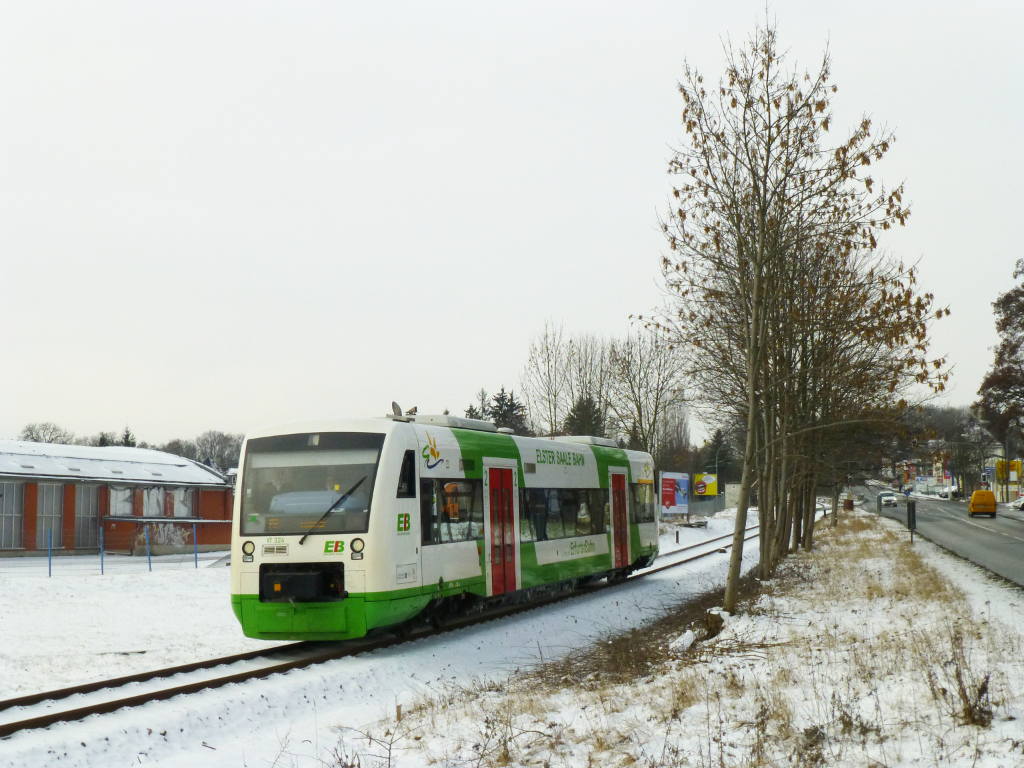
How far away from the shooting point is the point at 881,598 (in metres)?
16.3

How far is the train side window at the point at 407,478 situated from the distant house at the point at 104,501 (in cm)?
2424

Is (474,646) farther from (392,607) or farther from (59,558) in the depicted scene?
(59,558)

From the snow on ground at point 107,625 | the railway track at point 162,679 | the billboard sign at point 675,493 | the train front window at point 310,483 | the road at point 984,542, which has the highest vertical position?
the train front window at point 310,483

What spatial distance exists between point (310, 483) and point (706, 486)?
59979 mm

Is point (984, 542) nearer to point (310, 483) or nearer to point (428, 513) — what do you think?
point (428, 513)

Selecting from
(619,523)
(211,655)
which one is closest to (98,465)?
(619,523)

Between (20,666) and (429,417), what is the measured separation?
6.42 m

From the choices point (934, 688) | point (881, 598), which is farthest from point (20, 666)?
point (881, 598)

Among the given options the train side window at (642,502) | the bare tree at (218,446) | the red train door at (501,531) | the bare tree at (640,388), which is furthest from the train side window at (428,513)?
the bare tree at (218,446)

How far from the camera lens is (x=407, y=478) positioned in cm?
1365

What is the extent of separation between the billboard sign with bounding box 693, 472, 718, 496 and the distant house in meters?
36.8

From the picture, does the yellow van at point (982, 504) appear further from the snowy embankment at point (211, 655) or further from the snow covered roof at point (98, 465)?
the snow covered roof at point (98, 465)

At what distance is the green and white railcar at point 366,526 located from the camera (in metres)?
12.9

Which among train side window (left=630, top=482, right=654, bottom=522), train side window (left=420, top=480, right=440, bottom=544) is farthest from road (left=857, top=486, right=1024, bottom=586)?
train side window (left=420, top=480, right=440, bottom=544)
